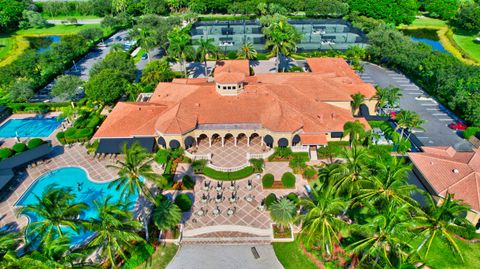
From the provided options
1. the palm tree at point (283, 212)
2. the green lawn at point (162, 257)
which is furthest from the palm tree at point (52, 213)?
the palm tree at point (283, 212)

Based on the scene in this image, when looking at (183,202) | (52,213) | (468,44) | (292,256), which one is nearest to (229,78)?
(183,202)

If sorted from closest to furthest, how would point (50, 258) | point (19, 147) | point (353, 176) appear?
point (50, 258)
point (353, 176)
point (19, 147)

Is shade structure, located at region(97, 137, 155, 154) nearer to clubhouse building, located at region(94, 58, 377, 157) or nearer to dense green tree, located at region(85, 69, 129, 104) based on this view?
clubhouse building, located at region(94, 58, 377, 157)

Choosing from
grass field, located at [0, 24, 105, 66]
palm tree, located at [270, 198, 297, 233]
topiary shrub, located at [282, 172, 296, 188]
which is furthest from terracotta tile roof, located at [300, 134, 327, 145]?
grass field, located at [0, 24, 105, 66]

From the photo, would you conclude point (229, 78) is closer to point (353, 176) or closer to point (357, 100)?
A: point (357, 100)

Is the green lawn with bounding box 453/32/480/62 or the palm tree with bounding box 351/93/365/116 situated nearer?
the palm tree with bounding box 351/93/365/116

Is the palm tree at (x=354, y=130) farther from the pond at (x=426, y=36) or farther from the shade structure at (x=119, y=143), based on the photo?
the pond at (x=426, y=36)
